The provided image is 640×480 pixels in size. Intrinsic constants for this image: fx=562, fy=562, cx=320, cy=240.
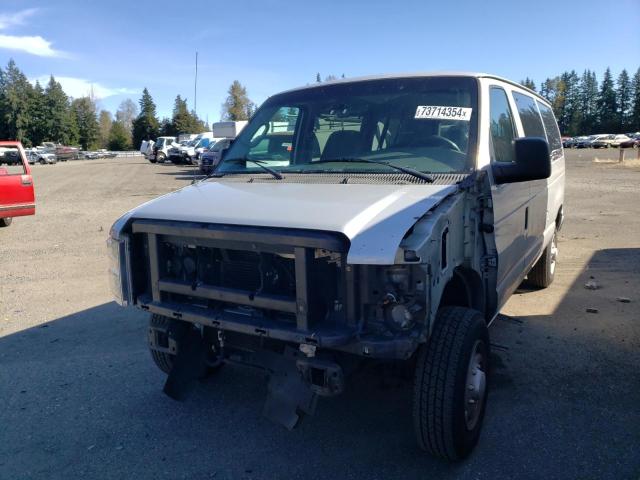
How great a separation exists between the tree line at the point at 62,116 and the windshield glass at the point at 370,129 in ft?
283

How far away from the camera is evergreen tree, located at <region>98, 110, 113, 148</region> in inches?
4795

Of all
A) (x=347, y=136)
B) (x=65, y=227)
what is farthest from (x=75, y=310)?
(x=65, y=227)

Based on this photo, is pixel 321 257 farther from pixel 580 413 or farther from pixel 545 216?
pixel 545 216

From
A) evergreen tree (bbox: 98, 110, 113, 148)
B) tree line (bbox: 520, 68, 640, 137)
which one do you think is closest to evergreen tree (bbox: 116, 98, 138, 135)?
Answer: evergreen tree (bbox: 98, 110, 113, 148)

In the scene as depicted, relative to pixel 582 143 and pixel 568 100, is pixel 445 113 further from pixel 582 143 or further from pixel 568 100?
pixel 568 100

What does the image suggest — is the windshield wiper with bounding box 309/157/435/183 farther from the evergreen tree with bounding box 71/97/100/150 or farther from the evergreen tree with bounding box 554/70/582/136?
the evergreen tree with bounding box 554/70/582/136

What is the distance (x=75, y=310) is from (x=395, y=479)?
457cm

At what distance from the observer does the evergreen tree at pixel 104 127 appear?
12179cm

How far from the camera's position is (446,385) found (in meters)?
2.91

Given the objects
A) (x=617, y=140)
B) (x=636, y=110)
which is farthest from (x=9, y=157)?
(x=636, y=110)

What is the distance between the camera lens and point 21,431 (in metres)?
3.71

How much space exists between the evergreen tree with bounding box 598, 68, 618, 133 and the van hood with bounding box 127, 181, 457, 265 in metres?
117

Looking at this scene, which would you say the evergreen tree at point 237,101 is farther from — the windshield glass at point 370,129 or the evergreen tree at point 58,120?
the windshield glass at point 370,129

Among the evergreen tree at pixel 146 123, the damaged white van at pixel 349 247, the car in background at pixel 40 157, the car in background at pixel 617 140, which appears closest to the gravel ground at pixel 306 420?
the damaged white van at pixel 349 247
